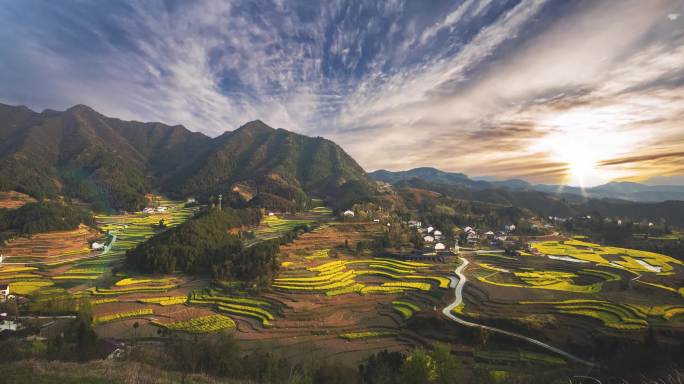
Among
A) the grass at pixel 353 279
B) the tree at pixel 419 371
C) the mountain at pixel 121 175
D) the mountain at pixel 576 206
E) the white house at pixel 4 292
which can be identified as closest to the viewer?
the tree at pixel 419 371

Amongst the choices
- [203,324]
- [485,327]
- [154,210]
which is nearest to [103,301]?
[203,324]

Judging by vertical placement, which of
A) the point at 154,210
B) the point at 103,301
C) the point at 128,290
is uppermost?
the point at 154,210

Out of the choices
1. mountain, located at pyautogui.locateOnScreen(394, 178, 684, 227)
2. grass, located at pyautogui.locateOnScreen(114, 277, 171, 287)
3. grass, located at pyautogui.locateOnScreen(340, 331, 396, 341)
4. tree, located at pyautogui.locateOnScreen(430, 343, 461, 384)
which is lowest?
grass, located at pyautogui.locateOnScreen(340, 331, 396, 341)

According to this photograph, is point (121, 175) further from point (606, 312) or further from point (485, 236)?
point (606, 312)

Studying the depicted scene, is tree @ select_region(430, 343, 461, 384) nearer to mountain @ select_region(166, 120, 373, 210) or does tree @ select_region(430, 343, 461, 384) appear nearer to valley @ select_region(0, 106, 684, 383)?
valley @ select_region(0, 106, 684, 383)

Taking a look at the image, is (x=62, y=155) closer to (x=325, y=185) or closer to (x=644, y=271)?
(x=325, y=185)

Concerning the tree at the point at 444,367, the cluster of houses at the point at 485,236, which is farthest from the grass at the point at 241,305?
the cluster of houses at the point at 485,236

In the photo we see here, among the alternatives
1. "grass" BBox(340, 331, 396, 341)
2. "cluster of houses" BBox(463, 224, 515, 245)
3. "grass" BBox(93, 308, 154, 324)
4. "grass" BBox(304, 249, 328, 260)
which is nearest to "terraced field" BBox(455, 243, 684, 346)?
"grass" BBox(340, 331, 396, 341)

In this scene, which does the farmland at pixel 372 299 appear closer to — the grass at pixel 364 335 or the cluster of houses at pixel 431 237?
the grass at pixel 364 335

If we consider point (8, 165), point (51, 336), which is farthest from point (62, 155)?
point (51, 336)
